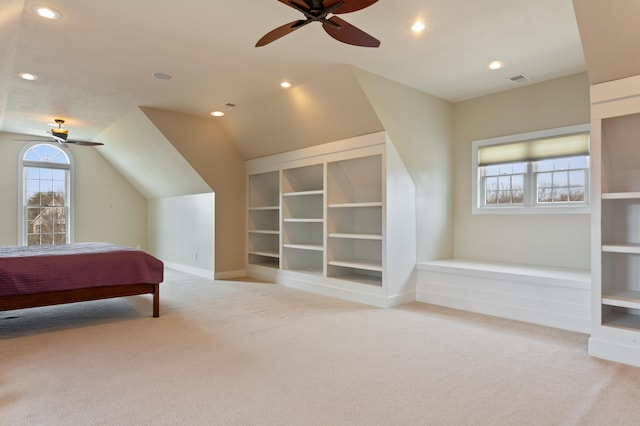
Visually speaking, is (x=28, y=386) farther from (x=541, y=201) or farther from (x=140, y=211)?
(x=140, y=211)

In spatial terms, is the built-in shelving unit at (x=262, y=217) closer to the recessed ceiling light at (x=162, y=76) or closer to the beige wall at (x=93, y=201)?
the recessed ceiling light at (x=162, y=76)

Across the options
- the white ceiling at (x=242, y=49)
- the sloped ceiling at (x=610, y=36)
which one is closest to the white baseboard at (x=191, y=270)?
the white ceiling at (x=242, y=49)

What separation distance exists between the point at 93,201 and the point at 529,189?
327 inches

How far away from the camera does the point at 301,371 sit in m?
2.57

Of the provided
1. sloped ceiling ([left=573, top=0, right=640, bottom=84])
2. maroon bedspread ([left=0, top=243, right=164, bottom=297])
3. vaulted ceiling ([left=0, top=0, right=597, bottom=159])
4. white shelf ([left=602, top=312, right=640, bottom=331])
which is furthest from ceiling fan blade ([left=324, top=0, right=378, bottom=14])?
maroon bedspread ([left=0, top=243, right=164, bottom=297])

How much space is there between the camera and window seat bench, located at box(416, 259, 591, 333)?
3536mm

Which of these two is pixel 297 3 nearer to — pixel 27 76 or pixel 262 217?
pixel 27 76

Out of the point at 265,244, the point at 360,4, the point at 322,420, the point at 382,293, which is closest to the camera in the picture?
the point at 322,420

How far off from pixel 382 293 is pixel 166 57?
11.6ft

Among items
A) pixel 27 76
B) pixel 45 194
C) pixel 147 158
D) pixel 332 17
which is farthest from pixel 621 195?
pixel 45 194

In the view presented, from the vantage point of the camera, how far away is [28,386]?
2.35 m

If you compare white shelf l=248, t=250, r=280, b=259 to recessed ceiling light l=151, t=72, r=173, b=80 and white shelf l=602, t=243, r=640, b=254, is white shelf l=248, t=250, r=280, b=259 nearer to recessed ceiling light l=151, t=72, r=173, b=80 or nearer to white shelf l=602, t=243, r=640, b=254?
recessed ceiling light l=151, t=72, r=173, b=80

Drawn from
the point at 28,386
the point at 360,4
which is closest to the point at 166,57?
the point at 360,4

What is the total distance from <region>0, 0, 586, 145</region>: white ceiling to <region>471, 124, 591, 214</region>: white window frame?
0.64 m
